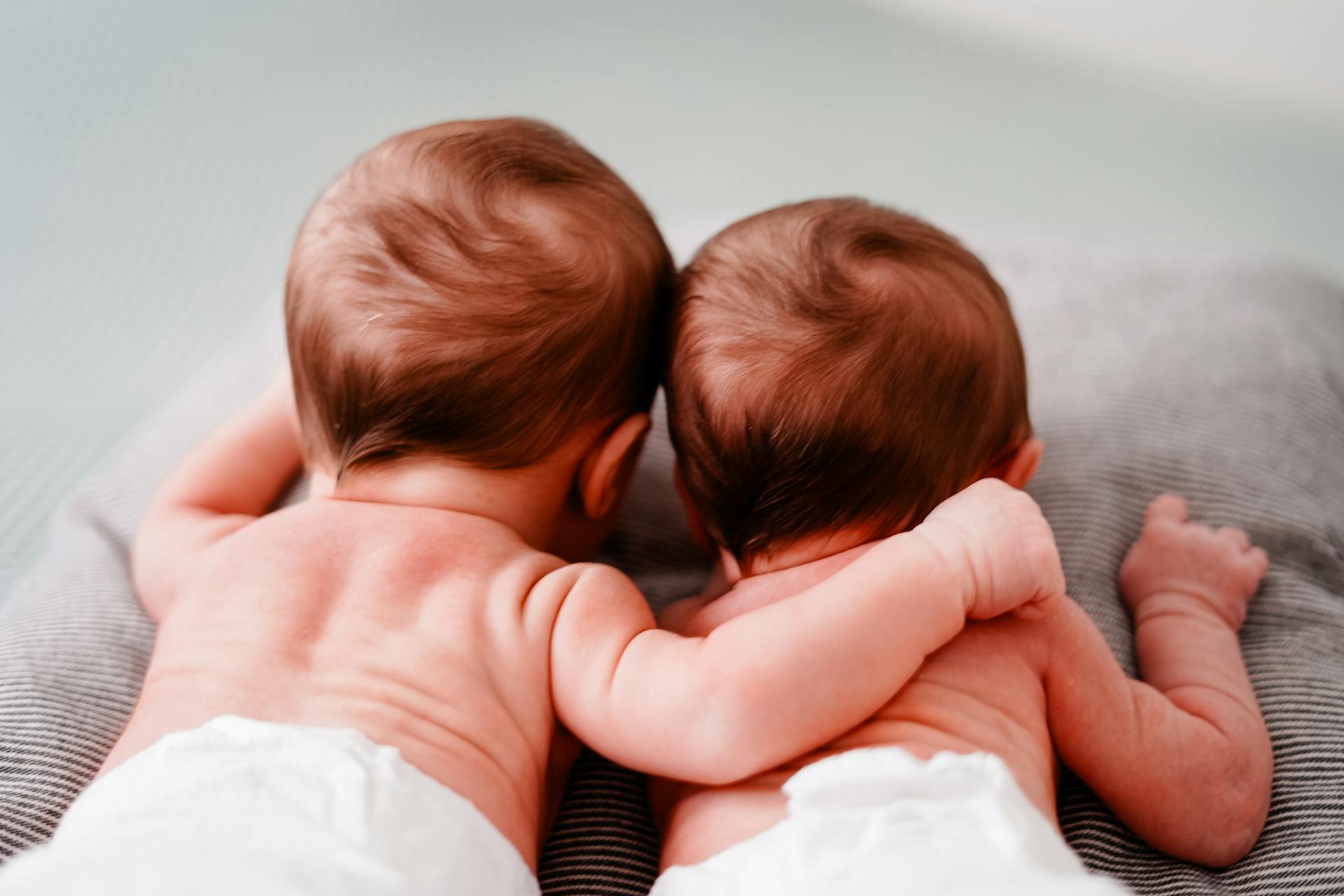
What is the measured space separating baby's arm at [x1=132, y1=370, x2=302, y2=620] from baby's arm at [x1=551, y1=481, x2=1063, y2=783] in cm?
38

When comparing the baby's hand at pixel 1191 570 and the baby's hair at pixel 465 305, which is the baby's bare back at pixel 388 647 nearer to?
the baby's hair at pixel 465 305

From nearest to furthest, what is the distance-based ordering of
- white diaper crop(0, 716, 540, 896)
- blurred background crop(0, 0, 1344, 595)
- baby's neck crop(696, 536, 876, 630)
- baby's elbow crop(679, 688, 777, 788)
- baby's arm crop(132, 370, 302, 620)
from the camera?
white diaper crop(0, 716, 540, 896) → baby's elbow crop(679, 688, 777, 788) → baby's neck crop(696, 536, 876, 630) → baby's arm crop(132, 370, 302, 620) → blurred background crop(0, 0, 1344, 595)

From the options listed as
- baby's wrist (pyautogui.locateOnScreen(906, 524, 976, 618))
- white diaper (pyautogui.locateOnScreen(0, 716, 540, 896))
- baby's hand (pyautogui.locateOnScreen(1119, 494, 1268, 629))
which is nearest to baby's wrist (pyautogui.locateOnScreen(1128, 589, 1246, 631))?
baby's hand (pyautogui.locateOnScreen(1119, 494, 1268, 629))

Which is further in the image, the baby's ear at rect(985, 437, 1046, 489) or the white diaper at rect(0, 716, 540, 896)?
the baby's ear at rect(985, 437, 1046, 489)

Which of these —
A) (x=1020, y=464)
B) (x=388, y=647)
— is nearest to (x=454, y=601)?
(x=388, y=647)

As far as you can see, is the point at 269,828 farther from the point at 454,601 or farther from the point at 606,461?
the point at 606,461

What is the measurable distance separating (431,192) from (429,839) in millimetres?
468

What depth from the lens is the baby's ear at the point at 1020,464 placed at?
0.89 meters

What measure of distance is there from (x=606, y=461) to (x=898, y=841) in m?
0.39

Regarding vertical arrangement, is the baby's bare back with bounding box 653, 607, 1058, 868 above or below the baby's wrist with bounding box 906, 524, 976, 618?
below

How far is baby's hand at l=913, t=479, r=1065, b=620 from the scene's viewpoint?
744 millimetres

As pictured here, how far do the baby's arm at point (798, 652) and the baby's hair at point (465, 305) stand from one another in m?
0.17

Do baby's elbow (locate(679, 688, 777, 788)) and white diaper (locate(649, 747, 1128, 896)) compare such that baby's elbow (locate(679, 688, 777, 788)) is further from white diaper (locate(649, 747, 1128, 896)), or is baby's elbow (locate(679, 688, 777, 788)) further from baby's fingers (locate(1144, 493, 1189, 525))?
baby's fingers (locate(1144, 493, 1189, 525))

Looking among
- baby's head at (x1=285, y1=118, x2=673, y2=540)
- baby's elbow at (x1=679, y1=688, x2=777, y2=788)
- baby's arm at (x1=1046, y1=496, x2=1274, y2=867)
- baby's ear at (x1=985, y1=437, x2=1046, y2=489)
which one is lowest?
baby's arm at (x1=1046, y1=496, x2=1274, y2=867)
